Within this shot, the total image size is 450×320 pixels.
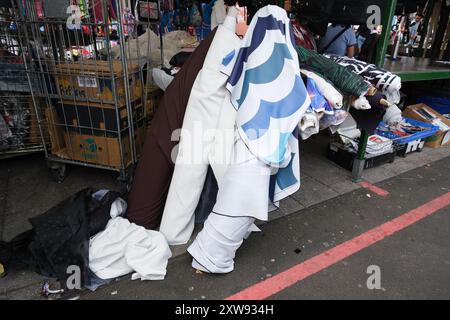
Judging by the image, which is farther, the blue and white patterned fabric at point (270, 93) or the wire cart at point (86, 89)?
the wire cart at point (86, 89)

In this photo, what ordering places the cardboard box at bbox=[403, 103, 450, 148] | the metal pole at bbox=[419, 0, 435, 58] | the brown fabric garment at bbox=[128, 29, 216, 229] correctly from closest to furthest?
the brown fabric garment at bbox=[128, 29, 216, 229], the cardboard box at bbox=[403, 103, 450, 148], the metal pole at bbox=[419, 0, 435, 58]

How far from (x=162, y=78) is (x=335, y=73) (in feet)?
5.14

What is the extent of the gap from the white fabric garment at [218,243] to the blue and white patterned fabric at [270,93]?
1.52 feet

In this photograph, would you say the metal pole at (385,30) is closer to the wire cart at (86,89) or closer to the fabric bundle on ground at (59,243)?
the wire cart at (86,89)

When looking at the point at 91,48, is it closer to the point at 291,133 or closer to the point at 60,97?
the point at 60,97

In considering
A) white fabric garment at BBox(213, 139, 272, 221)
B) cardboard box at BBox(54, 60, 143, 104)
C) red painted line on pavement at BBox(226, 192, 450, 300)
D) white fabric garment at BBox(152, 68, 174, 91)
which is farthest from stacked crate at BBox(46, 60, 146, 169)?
red painted line on pavement at BBox(226, 192, 450, 300)

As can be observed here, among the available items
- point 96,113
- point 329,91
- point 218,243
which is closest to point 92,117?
point 96,113

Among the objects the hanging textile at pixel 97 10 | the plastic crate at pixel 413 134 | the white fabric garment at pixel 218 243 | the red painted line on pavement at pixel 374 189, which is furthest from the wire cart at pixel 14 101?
the plastic crate at pixel 413 134

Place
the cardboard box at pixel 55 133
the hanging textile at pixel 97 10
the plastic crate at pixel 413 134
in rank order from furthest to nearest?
the plastic crate at pixel 413 134, the cardboard box at pixel 55 133, the hanging textile at pixel 97 10

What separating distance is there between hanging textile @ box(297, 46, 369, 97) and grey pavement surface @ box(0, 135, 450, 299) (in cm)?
124

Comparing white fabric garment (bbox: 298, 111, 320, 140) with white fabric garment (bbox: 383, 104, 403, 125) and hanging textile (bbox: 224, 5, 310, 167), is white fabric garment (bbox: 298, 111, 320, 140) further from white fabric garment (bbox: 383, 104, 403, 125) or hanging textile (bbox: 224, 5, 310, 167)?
white fabric garment (bbox: 383, 104, 403, 125)

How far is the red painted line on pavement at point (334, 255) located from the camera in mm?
2170

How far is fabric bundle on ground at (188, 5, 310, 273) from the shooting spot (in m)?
2.06

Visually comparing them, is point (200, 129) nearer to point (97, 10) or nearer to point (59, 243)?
point (59, 243)
